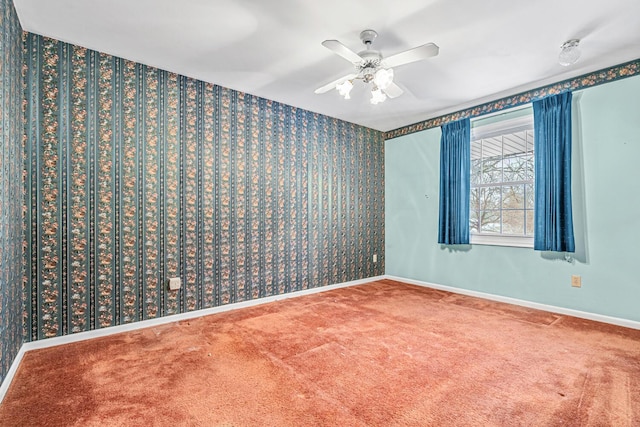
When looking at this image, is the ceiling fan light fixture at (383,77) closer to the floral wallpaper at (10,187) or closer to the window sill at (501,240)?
the floral wallpaper at (10,187)

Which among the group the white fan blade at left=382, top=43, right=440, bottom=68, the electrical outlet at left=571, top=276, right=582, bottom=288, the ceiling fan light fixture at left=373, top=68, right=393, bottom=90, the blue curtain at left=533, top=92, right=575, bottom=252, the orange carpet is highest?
the white fan blade at left=382, top=43, right=440, bottom=68

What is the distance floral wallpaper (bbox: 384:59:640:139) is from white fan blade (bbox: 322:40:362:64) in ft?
7.59

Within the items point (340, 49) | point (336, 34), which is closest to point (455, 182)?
point (336, 34)

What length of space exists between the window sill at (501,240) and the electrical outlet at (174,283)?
3.49 m

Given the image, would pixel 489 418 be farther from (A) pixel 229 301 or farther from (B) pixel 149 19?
(B) pixel 149 19

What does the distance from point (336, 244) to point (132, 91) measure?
2955mm

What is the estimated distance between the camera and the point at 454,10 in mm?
2066

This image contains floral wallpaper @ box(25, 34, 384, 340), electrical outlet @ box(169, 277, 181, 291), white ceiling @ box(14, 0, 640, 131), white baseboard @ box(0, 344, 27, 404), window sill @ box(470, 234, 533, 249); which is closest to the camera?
white baseboard @ box(0, 344, 27, 404)

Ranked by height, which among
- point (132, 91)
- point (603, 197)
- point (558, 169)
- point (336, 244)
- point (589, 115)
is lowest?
point (336, 244)

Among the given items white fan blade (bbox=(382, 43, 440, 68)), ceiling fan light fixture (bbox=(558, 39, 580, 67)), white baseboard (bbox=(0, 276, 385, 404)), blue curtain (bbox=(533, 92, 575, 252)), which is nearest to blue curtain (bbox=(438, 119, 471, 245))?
blue curtain (bbox=(533, 92, 575, 252))

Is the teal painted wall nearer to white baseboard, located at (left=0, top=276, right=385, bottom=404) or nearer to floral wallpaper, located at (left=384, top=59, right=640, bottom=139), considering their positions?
floral wallpaper, located at (left=384, top=59, right=640, bottom=139)

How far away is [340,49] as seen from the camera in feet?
6.56

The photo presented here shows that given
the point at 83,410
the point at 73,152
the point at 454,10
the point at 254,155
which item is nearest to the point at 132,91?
the point at 73,152

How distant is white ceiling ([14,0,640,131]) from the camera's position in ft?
6.71
